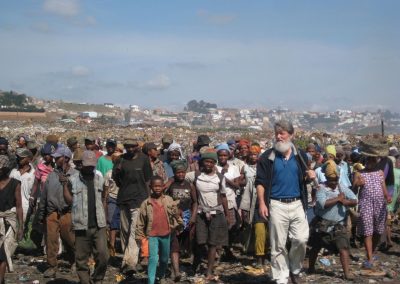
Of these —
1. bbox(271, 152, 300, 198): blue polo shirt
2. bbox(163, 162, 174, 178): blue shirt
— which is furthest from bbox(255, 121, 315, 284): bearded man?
→ bbox(163, 162, 174, 178): blue shirt

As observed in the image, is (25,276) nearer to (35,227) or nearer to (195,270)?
(35,227)

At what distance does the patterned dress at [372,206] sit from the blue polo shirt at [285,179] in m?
1.92

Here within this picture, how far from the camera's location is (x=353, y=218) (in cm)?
902

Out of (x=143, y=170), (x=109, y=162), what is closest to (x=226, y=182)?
(x=143, y=170)

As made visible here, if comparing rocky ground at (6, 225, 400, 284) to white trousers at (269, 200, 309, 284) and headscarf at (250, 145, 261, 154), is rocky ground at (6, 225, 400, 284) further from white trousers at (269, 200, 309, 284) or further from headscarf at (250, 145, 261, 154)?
headscarf at (250, 145, 261, 154)

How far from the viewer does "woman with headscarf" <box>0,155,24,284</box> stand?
20.5 feet

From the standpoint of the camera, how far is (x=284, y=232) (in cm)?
612

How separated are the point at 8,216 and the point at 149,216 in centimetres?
164

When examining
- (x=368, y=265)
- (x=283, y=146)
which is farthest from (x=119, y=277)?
(x=368, y=265)

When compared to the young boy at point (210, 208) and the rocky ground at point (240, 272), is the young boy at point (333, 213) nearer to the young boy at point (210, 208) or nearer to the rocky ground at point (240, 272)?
the rocky ground at point (240, 272)

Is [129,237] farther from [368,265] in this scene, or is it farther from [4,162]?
[368,265]

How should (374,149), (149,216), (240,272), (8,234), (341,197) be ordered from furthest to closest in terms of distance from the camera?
1. (240,272)
2. (374,149)
3. (341,197)
4. (149,216)
5. (8,234)

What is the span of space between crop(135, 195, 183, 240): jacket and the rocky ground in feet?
3.02

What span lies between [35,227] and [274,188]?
3.64 metres
